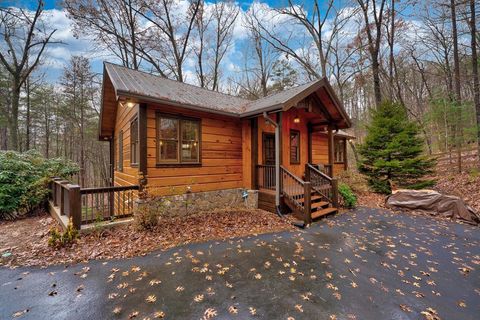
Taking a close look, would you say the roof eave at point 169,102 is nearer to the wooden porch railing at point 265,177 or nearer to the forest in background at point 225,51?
the wooden porch railing at point 265,177

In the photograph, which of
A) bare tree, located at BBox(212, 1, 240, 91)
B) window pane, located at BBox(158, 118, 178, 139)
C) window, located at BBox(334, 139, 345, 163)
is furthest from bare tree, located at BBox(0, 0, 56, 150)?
window, located at BBox(334, 139, 345, 163)

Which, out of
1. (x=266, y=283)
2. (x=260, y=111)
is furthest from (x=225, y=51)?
(x=266, y=283)

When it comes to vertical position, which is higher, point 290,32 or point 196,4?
point 196,4

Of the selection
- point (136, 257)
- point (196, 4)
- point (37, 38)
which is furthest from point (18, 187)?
point (196, 4)

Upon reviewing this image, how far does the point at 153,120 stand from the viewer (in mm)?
6055

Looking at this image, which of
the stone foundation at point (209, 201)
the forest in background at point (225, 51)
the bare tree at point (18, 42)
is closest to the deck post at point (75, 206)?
the stone foundation at point (209, 201)

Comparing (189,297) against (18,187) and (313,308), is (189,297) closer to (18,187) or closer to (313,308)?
(313,308)

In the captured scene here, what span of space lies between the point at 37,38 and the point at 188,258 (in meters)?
16.8

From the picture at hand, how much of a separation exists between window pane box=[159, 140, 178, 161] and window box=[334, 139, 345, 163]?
38.6 ft

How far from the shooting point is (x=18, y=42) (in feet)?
40.9

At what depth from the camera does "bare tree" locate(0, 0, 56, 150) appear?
38.3ft

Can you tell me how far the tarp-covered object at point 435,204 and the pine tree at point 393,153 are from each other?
264cm

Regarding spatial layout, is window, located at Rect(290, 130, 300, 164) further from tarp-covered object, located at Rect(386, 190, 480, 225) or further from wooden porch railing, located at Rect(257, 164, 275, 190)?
tarp-covered object, located at Rect(386, 190, 480, 225)

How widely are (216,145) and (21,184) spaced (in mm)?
6777
